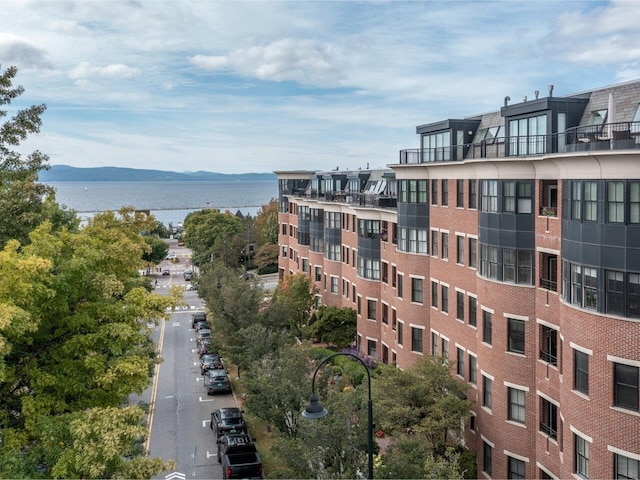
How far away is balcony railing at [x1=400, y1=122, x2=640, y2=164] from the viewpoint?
65.1ft

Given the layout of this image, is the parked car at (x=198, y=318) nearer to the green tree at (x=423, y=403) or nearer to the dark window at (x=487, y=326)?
the green tree at (x=423, y=403)

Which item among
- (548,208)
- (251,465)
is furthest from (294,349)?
(548,208)

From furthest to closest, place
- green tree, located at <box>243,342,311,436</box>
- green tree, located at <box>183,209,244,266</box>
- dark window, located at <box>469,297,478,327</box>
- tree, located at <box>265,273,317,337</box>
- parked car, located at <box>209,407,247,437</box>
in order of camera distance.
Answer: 1. green tree, located at <box>183,209,244,266</box>
2. tree, located at <box>265,273,317,337</box>
3. parked car, located at <box>209,407,247,437</box>
4. dark window, located at <box>469,297,478,327</box>
5. green tree, located at <box>243,342,311,436</box>

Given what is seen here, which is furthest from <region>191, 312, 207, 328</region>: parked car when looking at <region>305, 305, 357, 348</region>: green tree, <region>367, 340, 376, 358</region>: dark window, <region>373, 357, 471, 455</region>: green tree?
<region>373, 357, 471, 455</region>: green tree

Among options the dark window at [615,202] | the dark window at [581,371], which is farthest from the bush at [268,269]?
the dark window at [615,202]

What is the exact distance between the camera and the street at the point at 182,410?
30969 mm

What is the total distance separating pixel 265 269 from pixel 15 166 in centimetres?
7516

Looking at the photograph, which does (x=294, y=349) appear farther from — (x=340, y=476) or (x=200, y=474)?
(x=340, y=476)

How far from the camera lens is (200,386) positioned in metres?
44.8

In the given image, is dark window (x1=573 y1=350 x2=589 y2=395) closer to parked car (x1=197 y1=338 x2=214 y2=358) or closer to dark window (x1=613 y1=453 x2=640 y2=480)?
dark window (x1=613 y1=453 x2=640 y2=480)

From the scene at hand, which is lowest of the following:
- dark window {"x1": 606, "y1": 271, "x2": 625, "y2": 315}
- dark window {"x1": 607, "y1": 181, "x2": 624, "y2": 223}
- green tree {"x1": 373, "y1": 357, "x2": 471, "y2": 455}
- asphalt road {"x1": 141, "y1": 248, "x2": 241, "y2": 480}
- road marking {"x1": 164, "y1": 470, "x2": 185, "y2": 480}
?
asphalt road {"x1": 141, "y1": 248, "x2": 241, "y2": 480}

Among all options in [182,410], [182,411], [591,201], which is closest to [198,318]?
[182,410]

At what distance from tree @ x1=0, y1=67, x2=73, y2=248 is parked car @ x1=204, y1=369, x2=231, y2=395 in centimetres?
1748

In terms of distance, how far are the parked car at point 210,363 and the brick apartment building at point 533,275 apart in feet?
46.6
